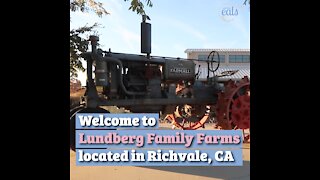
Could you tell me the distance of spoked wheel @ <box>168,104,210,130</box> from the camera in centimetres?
841

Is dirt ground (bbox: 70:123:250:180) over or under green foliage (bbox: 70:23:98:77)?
under

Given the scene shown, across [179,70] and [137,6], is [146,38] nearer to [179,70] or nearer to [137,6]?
[179,70]

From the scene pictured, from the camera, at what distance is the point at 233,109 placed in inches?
288

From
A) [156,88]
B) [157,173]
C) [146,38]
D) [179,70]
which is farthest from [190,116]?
[157,173]

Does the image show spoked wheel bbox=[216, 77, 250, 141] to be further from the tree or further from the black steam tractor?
the tree

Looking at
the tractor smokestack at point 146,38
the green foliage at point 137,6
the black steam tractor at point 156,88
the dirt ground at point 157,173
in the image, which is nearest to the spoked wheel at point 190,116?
the black steam tractor at point 156,88

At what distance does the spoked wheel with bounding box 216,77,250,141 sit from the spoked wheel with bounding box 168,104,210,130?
882 mm

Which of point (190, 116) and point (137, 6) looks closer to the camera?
point (137, 6)

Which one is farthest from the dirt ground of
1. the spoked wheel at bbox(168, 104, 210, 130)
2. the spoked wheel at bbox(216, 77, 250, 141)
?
the spoked wheel at bbox(168, 104, 210, 130)

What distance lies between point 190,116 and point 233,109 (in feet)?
5.15

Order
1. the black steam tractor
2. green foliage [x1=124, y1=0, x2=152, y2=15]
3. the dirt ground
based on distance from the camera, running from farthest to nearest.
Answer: the black steam tractor
the dirt ground
green foliage [x1=124, y1=0, x2=152, y2=15]
